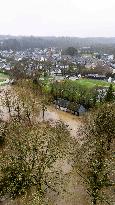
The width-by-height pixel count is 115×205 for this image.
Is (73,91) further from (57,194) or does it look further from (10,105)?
(57,194)

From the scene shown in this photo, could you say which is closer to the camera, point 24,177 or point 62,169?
point 24,177

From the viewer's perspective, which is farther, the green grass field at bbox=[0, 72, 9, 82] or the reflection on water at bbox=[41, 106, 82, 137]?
the green grass field at bbox=[0, 72, 9, 82]

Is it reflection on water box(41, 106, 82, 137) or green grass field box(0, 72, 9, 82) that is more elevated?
reflection on water box(41, 106, 82, 137)

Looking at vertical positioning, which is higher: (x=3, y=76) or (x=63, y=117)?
(x=63, y=117)

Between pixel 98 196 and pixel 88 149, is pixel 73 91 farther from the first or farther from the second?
pixel 98 196

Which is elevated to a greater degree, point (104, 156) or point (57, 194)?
point (104, 156)

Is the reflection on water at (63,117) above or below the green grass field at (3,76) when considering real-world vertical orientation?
above

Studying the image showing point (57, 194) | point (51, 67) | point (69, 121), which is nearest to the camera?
point (57, 194)

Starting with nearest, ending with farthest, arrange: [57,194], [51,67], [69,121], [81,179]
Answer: [57,194], [81,179], [69,121], [51,67]

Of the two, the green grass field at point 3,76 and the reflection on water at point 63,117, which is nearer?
the reflection on water at point 63,117

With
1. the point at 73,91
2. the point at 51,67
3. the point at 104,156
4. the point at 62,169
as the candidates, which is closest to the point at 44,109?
the point at 73,91

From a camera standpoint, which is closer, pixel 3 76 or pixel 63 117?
pixel 63 117
